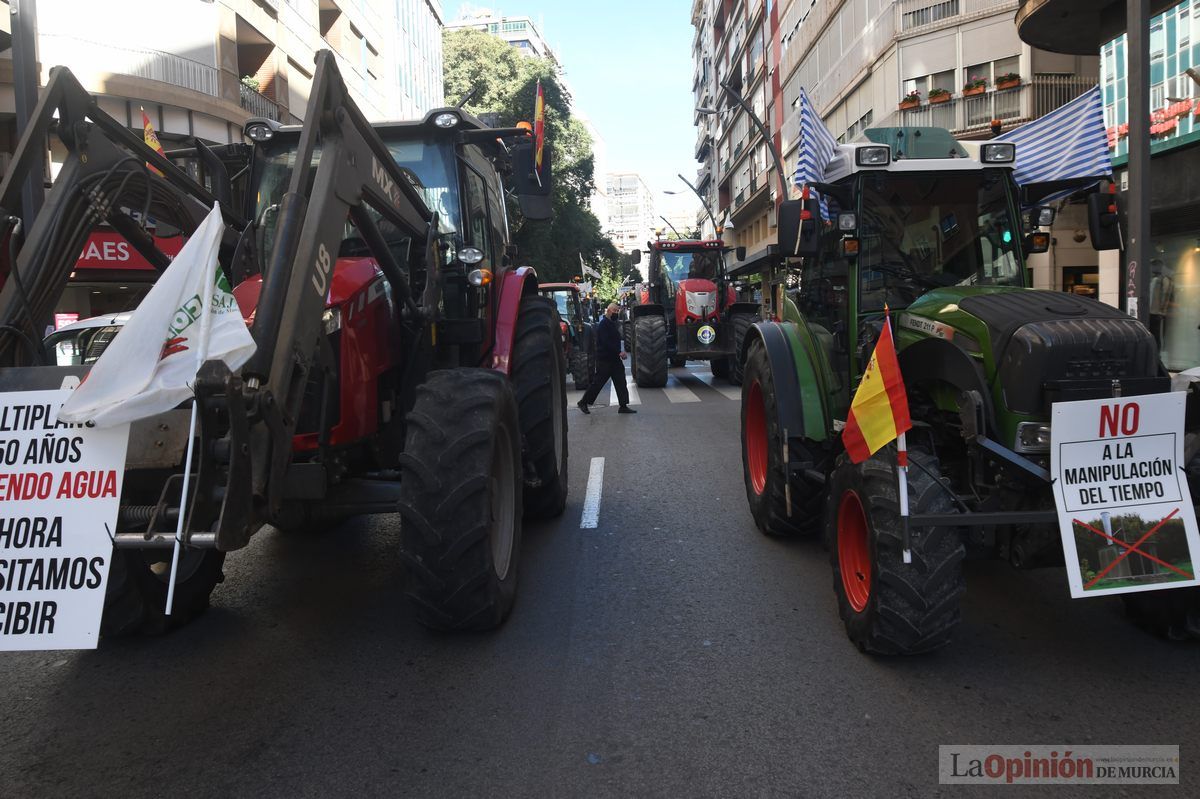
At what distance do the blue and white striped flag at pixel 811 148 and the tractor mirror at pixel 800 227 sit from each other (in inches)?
5.5

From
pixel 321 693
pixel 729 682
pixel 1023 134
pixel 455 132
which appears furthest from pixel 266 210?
pixel 1023 134

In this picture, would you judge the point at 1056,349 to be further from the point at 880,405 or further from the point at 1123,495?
the point at 880,405

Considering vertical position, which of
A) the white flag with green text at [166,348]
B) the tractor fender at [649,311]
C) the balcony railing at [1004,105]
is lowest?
the white flag with green text at [166,348]

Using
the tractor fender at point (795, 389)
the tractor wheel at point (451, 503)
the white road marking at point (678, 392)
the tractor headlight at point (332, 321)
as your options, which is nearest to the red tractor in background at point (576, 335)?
the white road marking at point (678, 392)

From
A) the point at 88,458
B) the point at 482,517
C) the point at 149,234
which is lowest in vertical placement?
the point at 482,517

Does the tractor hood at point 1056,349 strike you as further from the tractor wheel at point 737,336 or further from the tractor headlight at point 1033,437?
the tractor wheel at point 737,336

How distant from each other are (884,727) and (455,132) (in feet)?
13.5

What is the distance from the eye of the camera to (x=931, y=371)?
4.38m

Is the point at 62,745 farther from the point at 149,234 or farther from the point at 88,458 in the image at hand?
the point at 149,234

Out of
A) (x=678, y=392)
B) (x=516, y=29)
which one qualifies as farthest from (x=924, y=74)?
(x=516, y=29)

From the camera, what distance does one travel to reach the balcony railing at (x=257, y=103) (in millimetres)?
22391

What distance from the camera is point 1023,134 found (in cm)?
538

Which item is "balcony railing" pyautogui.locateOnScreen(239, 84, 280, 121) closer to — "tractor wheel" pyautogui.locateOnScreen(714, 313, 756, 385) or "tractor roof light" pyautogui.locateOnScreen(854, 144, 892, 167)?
"tractor wheel" pyautogui.locateOnScreen(714, 313, 756, 385)

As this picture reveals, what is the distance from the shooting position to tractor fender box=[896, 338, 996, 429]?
3.89 meters
